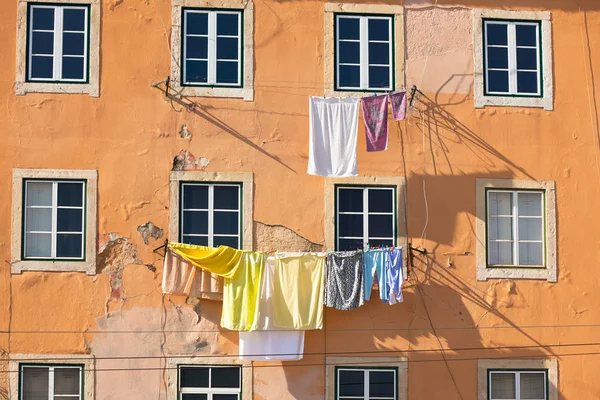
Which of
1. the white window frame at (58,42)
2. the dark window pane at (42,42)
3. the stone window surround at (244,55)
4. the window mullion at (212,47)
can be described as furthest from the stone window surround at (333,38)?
the dark window pane at (42,42)

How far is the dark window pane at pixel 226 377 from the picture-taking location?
784 inches

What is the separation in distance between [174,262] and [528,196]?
6277 millimetres

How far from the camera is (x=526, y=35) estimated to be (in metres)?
21.1

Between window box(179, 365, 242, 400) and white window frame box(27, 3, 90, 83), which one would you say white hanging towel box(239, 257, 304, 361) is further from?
white window frame box(27, 3, 90, 83)

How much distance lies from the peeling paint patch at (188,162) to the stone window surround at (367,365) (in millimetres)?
3900

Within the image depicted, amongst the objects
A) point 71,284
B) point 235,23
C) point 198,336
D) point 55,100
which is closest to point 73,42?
point 55,100

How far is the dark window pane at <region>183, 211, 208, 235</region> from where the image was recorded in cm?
2017

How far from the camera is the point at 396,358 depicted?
20.1m

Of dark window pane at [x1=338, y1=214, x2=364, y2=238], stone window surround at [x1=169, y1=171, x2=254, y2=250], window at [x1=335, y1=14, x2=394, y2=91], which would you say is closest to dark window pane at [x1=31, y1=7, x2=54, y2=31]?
stone window surround at [x1=169, y1=171, x2=254, y2=250]

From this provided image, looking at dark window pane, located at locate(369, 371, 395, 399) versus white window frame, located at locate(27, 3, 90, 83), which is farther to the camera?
white window frame, located at locate(27, 3, 90, 83)

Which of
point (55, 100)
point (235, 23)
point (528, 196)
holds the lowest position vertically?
point (528, 196)

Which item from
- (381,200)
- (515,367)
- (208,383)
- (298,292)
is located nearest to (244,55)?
(381,200)

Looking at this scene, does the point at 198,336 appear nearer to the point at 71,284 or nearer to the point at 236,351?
the point at 236,351

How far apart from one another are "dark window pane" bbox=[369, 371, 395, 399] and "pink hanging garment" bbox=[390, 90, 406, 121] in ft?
14.3
